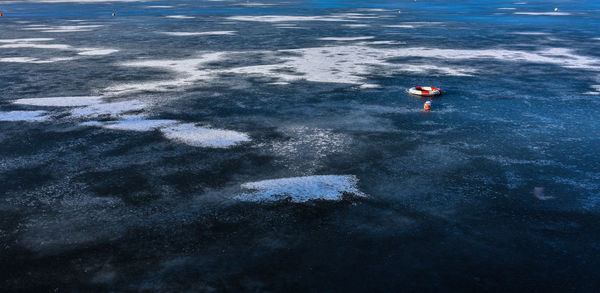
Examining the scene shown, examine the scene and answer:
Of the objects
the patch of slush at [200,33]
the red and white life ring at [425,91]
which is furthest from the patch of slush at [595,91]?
the patch of slush at [200,33]

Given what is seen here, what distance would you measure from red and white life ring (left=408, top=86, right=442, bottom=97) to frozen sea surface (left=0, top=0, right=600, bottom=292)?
0.66ft

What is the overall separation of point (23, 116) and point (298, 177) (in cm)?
510

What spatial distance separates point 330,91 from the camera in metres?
9.79

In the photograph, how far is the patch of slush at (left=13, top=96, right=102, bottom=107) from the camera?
8.93 metres

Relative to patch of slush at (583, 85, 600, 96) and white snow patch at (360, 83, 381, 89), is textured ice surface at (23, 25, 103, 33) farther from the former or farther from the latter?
patch of slush at (583, 85, 600, 96)

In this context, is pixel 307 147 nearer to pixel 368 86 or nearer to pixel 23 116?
pixel 368 86

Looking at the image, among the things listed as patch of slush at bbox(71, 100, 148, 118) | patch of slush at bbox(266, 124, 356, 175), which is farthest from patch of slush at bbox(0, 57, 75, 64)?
patch of slush at bbox(266, 124, 356, 175)

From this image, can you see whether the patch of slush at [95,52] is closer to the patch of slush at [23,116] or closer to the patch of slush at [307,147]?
the patch of slush at [23,116]

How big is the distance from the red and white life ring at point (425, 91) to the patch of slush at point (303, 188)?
4.35 meters

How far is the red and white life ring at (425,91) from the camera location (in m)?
9.42

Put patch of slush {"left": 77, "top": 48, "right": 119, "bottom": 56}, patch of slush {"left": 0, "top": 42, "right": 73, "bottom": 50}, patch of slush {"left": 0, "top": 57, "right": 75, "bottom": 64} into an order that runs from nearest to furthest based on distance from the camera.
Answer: patch of slush {"left": 0, "top": 57, "right": 75, "bottom": 64}
patch of slush {"left": 77, "top": 48, "right": 119, "bottom": 56}
patch of slush {"left": 0, "top": 42, "right": 73, "bottom": 50}

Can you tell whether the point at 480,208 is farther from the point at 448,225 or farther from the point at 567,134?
the point at 567,134

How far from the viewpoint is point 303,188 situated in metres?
5.29

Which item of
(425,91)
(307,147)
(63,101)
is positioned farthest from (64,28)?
(307,147)
